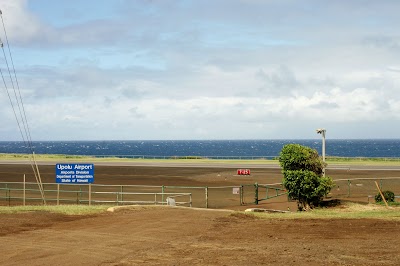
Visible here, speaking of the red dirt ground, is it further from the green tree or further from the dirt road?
the green tree

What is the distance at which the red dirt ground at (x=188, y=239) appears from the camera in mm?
14047

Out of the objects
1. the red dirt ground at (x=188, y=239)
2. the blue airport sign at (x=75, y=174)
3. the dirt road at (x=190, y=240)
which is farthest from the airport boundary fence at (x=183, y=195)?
the dirt road at (x=190, y=240)

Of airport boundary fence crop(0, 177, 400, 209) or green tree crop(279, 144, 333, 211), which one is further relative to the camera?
airport boundary fence crop(0, 177, 400, 209)

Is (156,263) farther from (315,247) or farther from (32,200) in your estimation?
(32,200)

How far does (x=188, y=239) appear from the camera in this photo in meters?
17.2

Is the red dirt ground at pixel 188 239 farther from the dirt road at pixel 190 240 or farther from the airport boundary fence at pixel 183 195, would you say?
the airport boundary fence at pixel 183 195

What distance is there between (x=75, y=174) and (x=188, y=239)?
12548mm

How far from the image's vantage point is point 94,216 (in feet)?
73.5

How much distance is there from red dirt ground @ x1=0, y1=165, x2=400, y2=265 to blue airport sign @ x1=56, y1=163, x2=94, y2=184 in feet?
16.1

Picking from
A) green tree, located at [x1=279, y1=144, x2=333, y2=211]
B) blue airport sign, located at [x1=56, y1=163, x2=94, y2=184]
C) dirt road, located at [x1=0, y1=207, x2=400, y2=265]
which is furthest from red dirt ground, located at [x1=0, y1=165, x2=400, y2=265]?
green tree, located at [x1=279, y1=144, x2=333, y2=211]

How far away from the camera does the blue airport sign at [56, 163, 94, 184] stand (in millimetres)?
27797

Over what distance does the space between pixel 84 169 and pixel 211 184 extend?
25.9 m

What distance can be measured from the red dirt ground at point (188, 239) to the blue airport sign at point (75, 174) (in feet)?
16.1

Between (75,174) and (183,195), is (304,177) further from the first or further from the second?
(75,174)
